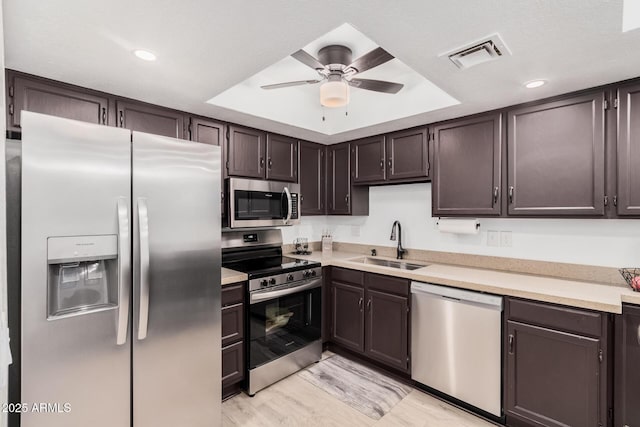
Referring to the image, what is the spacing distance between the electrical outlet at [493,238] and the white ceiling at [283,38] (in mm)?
1177

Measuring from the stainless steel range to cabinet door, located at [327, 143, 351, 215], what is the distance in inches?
33.4

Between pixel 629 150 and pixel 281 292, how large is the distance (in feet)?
8.54

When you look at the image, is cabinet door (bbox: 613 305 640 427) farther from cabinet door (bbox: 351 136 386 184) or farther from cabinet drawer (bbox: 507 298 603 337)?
cabinet door (bbox: 351 136 386 184)

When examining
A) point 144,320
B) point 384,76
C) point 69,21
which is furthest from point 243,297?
point 384,76

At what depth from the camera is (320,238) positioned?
4.06 m

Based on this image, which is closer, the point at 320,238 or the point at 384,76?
the point at 384,76

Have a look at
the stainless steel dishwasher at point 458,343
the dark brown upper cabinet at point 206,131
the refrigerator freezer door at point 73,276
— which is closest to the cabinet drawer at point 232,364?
the refrigerator freezer door at point 73,276

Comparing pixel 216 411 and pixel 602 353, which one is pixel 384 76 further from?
pixel 216 411

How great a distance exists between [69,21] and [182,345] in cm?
174

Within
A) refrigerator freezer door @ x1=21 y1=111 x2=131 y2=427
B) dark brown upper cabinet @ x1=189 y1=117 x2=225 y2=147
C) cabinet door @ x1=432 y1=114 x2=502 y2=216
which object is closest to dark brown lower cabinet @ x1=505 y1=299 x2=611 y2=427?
cabinet door @ x1=432 y1=114 x2=502 y2=216

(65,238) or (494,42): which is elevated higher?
(494,42)

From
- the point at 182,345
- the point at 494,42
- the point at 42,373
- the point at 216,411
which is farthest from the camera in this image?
the point at 216,411

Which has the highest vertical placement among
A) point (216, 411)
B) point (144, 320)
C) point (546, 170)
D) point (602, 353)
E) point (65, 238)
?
point (546, 170)

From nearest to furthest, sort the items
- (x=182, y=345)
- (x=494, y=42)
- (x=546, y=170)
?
1. (x=494, y=42)
2. (x=182, y=345)
3. (x=546, y=170)
